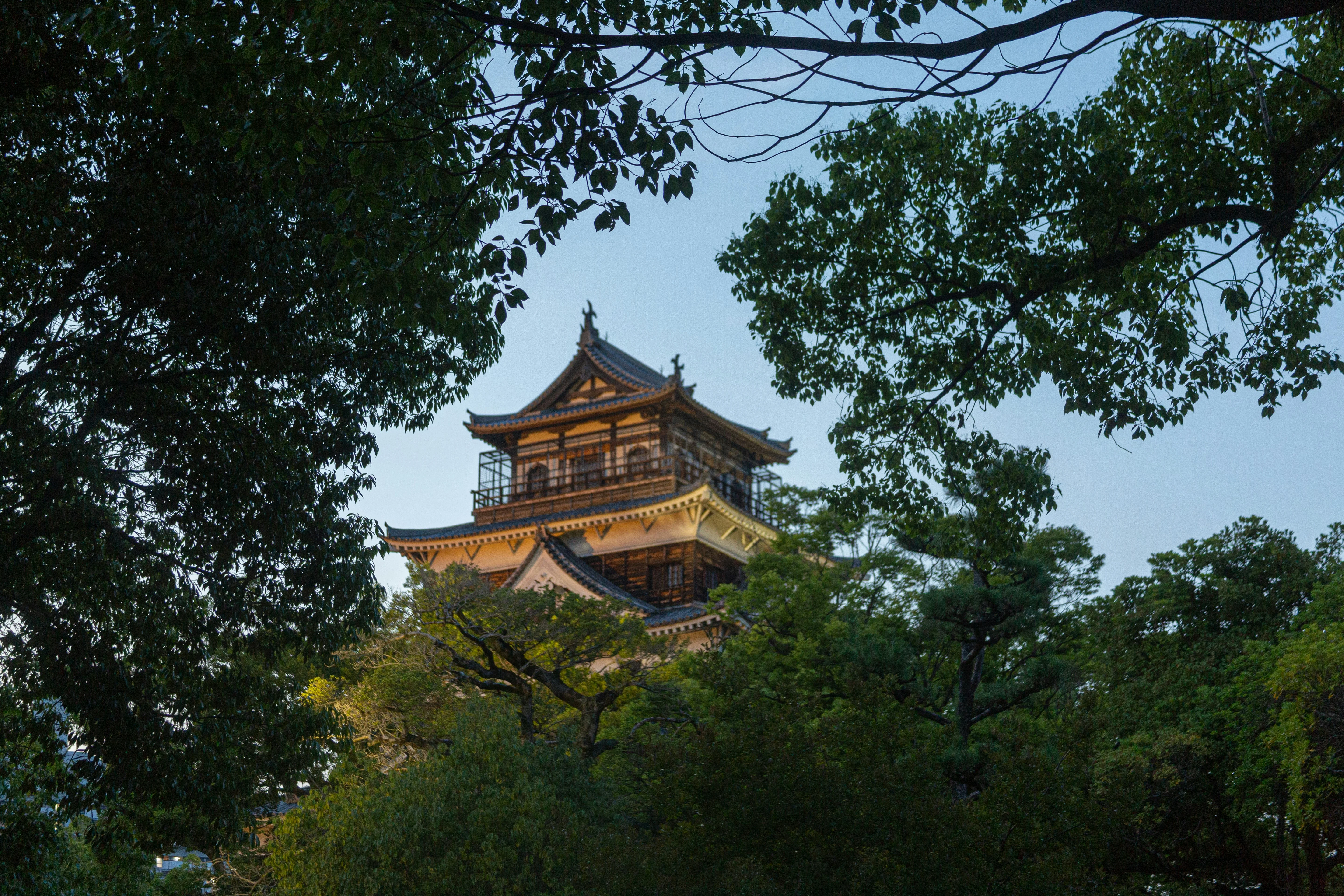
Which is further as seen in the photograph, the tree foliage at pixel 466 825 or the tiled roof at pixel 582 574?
the tiled roof at pixel 582 574

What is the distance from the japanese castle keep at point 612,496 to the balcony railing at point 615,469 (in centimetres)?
4

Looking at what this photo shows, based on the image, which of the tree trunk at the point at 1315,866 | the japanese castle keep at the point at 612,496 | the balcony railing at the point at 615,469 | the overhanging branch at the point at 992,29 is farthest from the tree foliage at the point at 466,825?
the balcony railing at the point at 615,469

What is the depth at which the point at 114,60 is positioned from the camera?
956cm

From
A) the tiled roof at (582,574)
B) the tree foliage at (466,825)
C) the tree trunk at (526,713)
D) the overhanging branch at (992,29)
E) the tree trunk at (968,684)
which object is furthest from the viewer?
the tiled roof at (582,574)

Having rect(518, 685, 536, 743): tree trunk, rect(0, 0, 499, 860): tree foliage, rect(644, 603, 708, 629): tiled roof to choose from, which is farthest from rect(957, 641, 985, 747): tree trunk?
rect(644, 603, 708, 629): tiled roof

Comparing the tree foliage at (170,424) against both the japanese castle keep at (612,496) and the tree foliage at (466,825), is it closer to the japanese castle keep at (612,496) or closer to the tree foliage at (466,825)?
the tree foliage at (466,825)

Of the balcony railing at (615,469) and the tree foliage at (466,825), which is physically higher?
the balcony railing at (615,469)

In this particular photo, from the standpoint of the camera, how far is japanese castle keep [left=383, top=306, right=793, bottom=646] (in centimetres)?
3497

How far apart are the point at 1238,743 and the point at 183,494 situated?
1536 centimetres

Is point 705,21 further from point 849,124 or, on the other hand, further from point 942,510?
point 942,510

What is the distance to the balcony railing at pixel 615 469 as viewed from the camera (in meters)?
37.0

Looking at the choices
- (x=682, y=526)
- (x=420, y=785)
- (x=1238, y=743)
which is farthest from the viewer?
(x=682, y=526)

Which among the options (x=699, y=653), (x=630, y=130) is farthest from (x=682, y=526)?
(x=630, y=130)

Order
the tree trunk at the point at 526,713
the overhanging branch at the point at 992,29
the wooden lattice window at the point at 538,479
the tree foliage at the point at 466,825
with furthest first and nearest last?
the wooden lattice window at the point at 538,479 < the tree trunk at the point at 526,713 < the tree foliage at the point at 466,825 < the overhanging branch at the point at 992,29
